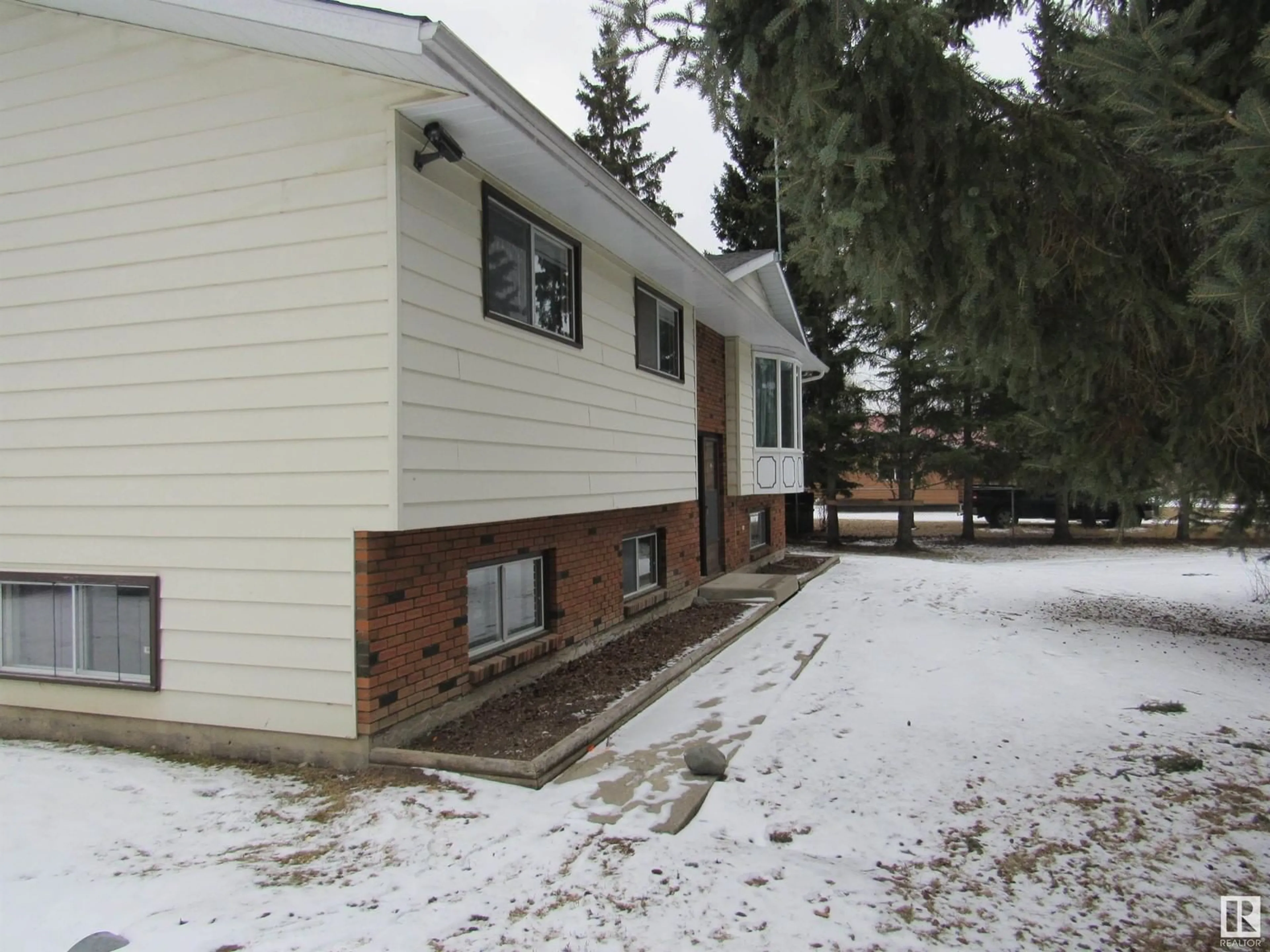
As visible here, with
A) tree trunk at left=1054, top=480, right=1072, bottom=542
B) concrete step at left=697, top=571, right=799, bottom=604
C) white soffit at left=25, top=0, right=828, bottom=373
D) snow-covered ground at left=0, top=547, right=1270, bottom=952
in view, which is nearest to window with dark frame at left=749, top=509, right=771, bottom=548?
concrete step at left=697, top=571, right=799, bottom=604

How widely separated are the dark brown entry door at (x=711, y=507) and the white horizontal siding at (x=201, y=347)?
7368 mm

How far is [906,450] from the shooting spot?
19781 millimetres

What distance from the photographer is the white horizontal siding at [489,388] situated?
4711 mm

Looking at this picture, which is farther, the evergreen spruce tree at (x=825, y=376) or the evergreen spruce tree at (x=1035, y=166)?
the evergreen spruce tree at (x=825, y=376)

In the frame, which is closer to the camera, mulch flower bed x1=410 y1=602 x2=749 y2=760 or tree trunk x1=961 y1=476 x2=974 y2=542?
mulch flower bed x1=410 y1=602 x2=749 y2=760

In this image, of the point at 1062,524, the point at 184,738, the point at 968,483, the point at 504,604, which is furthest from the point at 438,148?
the point at 1062,524

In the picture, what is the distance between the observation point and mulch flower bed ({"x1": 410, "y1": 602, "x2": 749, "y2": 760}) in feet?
16.1

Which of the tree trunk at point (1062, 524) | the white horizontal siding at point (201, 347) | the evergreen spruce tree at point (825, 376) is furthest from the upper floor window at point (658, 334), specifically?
the tree trunk at point (1062, 524)

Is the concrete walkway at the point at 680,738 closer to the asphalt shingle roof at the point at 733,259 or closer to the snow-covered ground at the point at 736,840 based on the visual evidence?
the snow-covered ground at the point at 736,840

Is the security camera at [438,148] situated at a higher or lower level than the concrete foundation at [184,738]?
higher

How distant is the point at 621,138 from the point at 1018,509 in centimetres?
1891

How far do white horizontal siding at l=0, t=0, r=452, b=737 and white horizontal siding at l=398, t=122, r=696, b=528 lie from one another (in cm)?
19

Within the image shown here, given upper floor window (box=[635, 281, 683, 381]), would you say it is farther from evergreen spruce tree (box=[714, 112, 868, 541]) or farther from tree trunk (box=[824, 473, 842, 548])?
tree trunk (box=[824, 473, 842, 548])

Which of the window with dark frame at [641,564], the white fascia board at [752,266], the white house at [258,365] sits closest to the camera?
the white house at [258,365]
